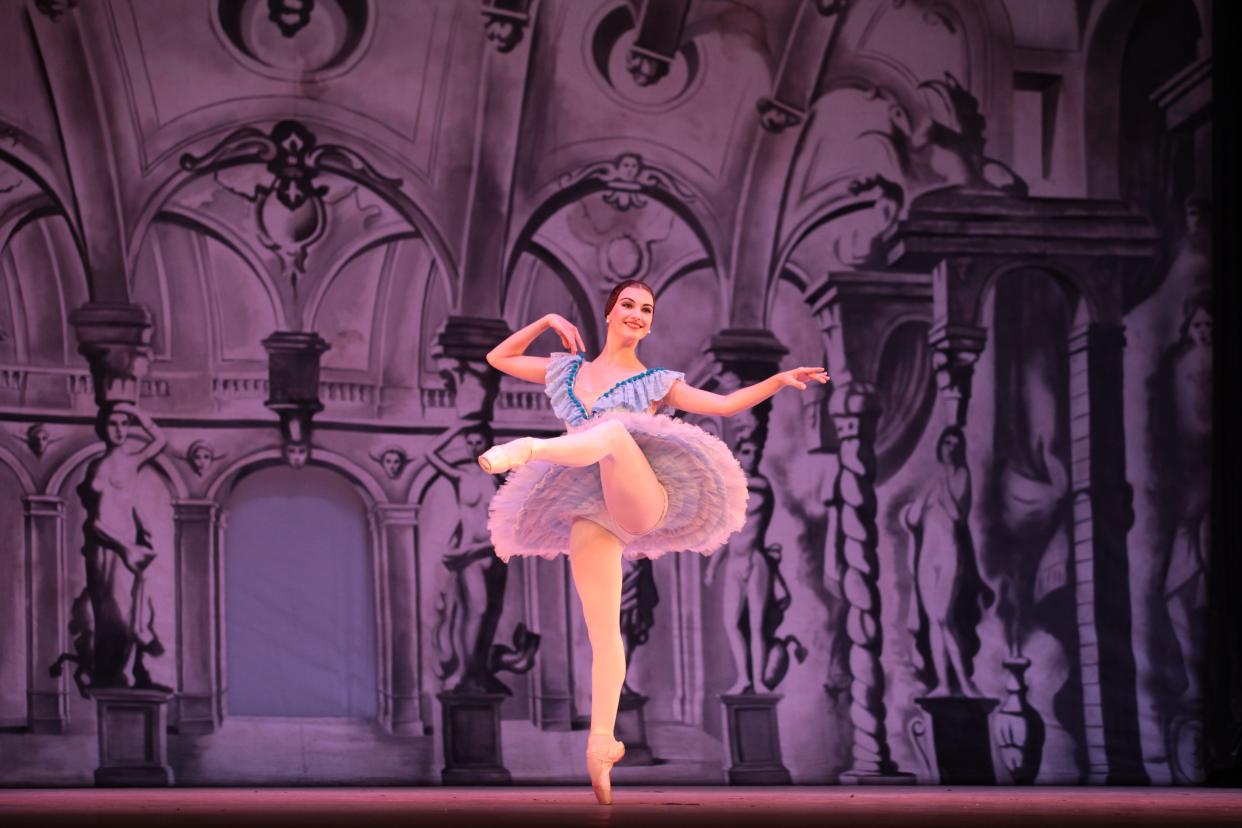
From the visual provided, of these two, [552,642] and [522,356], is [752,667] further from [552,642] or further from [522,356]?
[522,356]

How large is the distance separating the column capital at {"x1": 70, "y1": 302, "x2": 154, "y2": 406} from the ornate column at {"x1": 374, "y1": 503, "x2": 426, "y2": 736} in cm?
114

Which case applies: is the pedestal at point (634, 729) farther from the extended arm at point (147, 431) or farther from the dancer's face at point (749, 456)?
the extended arm at point (147, 431)

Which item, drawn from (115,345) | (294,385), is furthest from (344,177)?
(115,345)

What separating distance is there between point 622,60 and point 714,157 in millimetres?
583

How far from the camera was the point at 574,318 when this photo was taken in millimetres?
6836

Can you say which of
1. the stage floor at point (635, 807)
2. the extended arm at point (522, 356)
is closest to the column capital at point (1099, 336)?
the stage floor at point (635, 807)

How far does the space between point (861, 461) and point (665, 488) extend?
2922 mm

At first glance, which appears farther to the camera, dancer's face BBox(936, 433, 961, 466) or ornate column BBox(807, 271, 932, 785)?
dancer's face BBox(936, 433, 961, 466)

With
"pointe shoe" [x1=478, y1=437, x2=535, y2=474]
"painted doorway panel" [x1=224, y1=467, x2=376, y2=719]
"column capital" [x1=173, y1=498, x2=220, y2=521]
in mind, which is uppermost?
"pointe shoe" [x1=478, y1=437, x2=535, y2=474]

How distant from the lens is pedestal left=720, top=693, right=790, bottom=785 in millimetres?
6688

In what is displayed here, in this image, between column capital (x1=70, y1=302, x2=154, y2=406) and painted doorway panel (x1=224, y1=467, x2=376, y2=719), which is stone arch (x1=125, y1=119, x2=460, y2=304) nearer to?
column capital (x1=70, y1=302, x2=154, y2=406)

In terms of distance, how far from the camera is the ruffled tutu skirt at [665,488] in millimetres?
4156

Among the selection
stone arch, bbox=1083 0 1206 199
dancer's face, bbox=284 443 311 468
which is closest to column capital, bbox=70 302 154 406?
dancer's face, bbox=284 443 311 468

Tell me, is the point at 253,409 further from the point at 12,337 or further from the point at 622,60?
the point at 622,60
